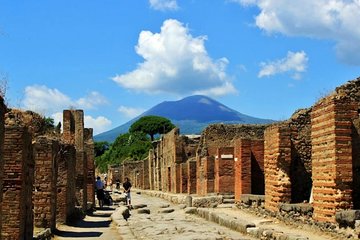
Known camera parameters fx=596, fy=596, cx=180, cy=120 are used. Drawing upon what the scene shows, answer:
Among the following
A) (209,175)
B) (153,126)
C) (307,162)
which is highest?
(153,126)

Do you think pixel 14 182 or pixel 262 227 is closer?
pixel 14 182

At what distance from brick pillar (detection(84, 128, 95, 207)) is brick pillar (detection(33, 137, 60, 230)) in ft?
36.5

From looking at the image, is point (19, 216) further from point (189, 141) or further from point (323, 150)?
point (189, 141)

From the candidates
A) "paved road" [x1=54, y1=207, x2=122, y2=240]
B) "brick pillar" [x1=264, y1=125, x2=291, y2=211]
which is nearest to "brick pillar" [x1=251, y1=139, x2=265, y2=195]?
"brick pillar" [x1=264, y1=125, x2=291, y2=211]

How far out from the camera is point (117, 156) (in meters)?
89.4

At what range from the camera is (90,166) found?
90.5ft

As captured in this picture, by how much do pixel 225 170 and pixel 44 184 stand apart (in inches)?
463

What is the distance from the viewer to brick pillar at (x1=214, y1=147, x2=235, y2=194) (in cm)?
2480

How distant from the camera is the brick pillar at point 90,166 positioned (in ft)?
86.3

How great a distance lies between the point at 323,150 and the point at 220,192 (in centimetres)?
1247

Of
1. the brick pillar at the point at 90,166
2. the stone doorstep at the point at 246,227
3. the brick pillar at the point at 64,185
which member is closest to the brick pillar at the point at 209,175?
the brick pillar at the point at 90,166

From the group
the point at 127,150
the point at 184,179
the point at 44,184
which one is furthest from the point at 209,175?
the point at 127,150

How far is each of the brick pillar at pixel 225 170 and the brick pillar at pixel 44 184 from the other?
443 inches

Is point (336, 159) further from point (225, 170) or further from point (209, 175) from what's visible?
point (209, 175)
